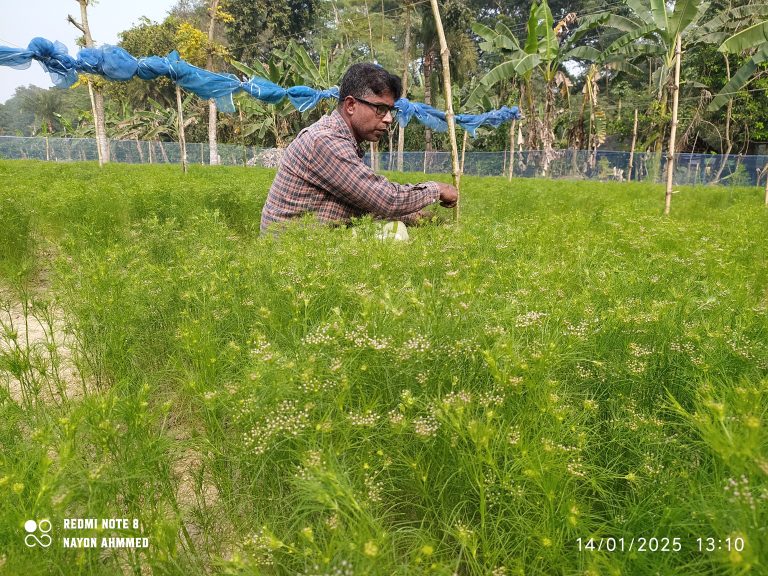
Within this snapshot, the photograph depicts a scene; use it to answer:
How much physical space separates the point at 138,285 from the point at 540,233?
11.6ft

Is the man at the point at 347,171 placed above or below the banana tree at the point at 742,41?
below

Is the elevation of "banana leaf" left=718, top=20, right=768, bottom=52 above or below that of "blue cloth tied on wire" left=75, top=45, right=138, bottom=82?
above

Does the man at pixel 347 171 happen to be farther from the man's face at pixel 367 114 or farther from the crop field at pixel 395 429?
the crop field at pixel 395 429

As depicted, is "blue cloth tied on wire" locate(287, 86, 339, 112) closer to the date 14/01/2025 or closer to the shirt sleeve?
the shirt sleeve

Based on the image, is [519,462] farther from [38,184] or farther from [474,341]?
[38,184]

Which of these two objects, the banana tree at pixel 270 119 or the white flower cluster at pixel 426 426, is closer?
the white flower cluster at pixel 426 426

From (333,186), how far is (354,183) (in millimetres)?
208

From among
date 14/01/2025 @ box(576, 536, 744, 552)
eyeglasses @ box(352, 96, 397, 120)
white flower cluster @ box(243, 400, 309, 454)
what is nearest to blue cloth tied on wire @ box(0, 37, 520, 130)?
eyeglasses @ box(352, 96, 397, 120)

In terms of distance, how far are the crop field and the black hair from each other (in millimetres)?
1526

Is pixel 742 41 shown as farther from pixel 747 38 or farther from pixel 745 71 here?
pixel 745 71

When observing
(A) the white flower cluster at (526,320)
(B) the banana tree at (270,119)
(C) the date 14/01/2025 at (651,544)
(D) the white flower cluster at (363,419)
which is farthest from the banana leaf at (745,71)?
(B) the banana tree at (270,119)

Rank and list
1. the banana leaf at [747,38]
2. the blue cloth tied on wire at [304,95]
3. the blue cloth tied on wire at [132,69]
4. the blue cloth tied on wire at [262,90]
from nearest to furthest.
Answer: the blue cloth tied on wire at [132,69]
the banana leaf at [747,38]
the blue cloth tied on wire at [262,90]
the blue cloth tied on wire at [304,95]

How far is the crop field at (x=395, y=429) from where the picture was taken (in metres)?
1.20

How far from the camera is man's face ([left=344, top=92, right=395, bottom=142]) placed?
3.79 m
